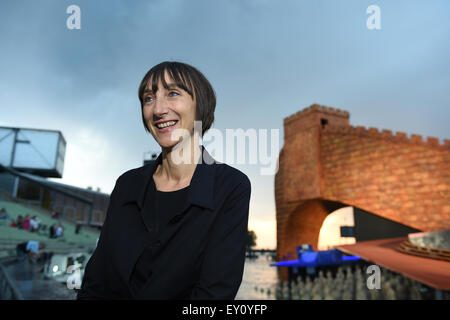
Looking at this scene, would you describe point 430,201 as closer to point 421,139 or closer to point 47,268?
point 421,139

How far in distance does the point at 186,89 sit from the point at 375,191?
517 inches

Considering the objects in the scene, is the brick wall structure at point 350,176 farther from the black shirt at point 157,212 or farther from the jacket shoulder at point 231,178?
the black shirt at point 157,212

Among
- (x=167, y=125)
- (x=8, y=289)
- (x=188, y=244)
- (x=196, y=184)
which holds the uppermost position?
(x=167, y=125)

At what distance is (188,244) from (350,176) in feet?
45.2

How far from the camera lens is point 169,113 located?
41.7 inches

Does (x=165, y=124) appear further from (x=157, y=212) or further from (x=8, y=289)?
(x=8, y=289)

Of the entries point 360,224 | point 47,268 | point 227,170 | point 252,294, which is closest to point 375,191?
point 252,294

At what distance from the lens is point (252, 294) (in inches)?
532

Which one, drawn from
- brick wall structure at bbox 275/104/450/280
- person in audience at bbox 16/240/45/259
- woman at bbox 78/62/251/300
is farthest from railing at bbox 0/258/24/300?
brick wall structure at bbox 275/104/450/280

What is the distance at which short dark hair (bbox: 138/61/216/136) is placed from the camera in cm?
109

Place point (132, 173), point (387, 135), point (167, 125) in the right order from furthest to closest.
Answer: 1. point (387, 135)
2. point (132, 173)
3. point (167, 125)

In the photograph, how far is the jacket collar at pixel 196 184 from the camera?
998 millimetres

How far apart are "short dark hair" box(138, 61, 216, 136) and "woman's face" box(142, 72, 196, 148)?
16 mm

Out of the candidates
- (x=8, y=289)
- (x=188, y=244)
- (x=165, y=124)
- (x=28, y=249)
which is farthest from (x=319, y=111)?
(x=188, y=244)
